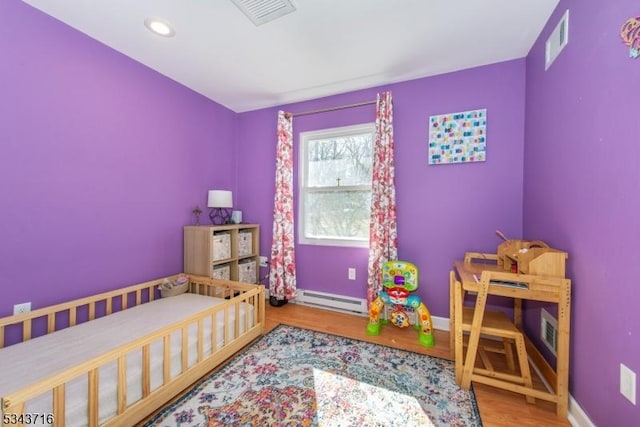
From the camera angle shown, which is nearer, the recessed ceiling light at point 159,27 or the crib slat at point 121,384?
the crib slat at point 121,384

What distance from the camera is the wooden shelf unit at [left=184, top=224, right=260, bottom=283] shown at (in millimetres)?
2453

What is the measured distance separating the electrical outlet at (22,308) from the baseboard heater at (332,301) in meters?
2.17

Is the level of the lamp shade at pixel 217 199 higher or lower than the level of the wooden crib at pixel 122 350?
higher

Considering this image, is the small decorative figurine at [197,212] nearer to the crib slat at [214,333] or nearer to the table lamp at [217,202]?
the table lamp at [217,202]

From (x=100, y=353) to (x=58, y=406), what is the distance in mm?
442

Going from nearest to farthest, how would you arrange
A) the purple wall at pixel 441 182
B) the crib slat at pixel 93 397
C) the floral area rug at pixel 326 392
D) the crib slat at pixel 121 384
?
1. the crib slat at pixel 93 397
2. the crib slat at pixel 121 384
3. the floral area rug at pixel 326 392
4. the purple wall at pixel 441 182

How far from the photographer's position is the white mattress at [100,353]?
1.11 meters

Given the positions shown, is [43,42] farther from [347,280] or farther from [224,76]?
[347,280]

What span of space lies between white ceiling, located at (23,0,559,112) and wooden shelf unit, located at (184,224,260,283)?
158 cm

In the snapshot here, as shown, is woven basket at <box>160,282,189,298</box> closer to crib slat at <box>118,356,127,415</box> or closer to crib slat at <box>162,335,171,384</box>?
crib slat at <box>162,335,171,384</box>

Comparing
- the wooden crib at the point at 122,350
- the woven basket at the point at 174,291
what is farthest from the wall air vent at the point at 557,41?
the woven basket at the point at 174,291

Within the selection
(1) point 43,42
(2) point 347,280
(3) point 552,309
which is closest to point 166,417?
(2) point 347,280

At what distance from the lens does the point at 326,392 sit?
4.89 feet

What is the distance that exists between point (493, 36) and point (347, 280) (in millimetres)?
2486
